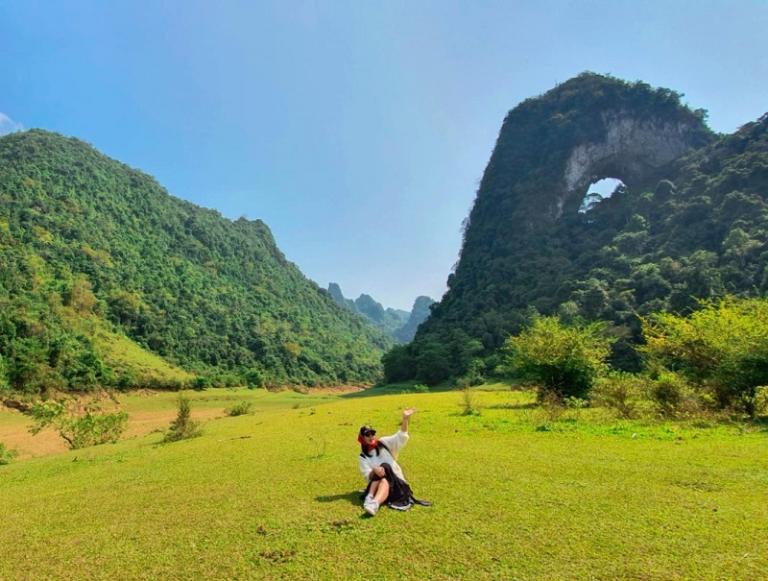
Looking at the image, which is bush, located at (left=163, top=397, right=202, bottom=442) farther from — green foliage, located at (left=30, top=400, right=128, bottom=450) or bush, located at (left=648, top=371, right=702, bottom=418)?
bush, located at (left=648, top=371, right=702, bottom=418)

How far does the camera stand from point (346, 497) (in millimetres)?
8094

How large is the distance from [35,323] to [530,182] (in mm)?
90355

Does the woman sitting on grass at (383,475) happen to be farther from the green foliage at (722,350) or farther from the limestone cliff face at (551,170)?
the limestone cliff face at (551,170)

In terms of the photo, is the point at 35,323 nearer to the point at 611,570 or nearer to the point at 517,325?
the point at 517,325

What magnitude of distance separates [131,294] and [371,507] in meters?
95.9

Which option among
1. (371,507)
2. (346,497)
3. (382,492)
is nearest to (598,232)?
(346,497)

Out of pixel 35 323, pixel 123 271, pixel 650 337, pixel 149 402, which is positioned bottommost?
pixel 149 402

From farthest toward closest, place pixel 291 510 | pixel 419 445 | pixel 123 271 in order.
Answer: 1. pixel 123 271
2. pixel 419 445
3. pixel 291 510

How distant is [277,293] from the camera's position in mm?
143500

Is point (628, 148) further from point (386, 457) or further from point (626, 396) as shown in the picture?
point (386, 457)

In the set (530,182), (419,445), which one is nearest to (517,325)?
(530,182)

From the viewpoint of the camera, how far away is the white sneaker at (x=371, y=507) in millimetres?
6969

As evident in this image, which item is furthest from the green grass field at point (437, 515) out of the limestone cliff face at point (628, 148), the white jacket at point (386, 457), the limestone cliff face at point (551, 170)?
the limestone cliff face at point (628, 148)

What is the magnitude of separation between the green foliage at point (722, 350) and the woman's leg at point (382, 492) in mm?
13551
